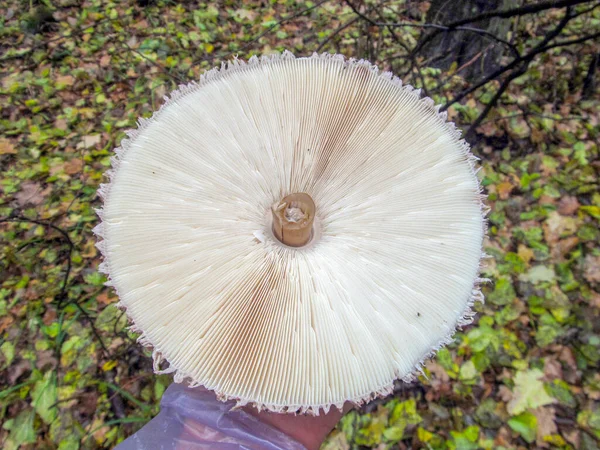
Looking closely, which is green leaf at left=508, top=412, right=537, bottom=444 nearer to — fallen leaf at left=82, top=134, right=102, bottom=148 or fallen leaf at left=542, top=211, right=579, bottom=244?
fallen leaf at left=542, top=211, right=579, bottom=244

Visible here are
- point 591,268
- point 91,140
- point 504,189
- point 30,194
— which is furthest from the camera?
point 91,140

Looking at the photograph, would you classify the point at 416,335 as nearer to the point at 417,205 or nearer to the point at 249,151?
the point at 417,205

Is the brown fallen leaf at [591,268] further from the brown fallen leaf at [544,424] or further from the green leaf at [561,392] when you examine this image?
the brown fallen leaf at [544,424]

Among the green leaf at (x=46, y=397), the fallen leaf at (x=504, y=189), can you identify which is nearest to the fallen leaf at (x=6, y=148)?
A: the green leaf at (x=46, y=397)

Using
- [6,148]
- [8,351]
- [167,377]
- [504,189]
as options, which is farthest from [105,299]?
[504,189]

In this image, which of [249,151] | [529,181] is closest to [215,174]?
[249,151]

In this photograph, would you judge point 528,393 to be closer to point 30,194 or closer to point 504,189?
point 504,189

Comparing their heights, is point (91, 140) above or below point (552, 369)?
above
